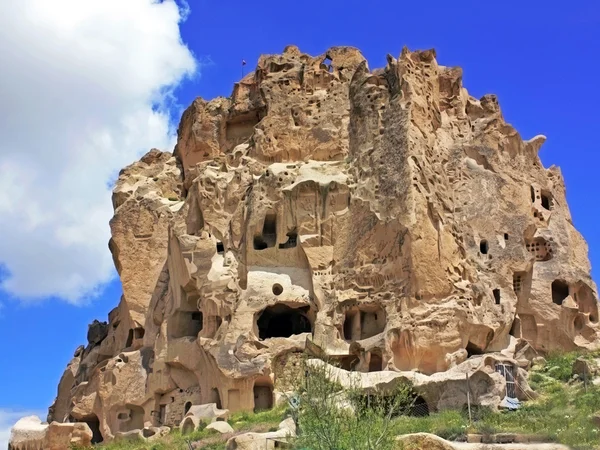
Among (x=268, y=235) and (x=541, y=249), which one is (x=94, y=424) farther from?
(x=541, y=249)

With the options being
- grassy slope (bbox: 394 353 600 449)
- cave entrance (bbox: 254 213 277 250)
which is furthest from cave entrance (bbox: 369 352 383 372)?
cave entrance (bbox: 254 213 277 250)

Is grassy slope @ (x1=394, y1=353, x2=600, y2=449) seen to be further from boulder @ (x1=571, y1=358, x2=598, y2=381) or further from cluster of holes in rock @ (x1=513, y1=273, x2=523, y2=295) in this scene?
cluster of holes in rock @ (x1=513, y1=273, x2=523, y2=295)

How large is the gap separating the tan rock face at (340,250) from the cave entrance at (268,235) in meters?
0.08

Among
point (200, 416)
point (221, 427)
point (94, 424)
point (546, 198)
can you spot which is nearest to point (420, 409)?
point (221, 427)

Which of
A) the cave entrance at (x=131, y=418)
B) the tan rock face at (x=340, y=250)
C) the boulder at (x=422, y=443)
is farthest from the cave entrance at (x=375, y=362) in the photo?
the boulder at (x=422, y=443)

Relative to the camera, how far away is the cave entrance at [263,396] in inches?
1193

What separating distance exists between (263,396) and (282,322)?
4807 mm

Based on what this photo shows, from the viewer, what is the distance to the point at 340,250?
32.9m

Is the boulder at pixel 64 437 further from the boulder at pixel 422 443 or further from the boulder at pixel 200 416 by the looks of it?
the boulder at pixel 422 443

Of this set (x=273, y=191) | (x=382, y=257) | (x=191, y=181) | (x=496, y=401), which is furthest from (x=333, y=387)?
(x=191, y=181)

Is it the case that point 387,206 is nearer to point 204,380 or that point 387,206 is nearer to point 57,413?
point 204,380

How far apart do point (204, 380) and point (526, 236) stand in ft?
47.4

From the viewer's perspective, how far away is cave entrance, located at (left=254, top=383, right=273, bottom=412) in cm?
3031

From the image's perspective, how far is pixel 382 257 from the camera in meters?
31.4
